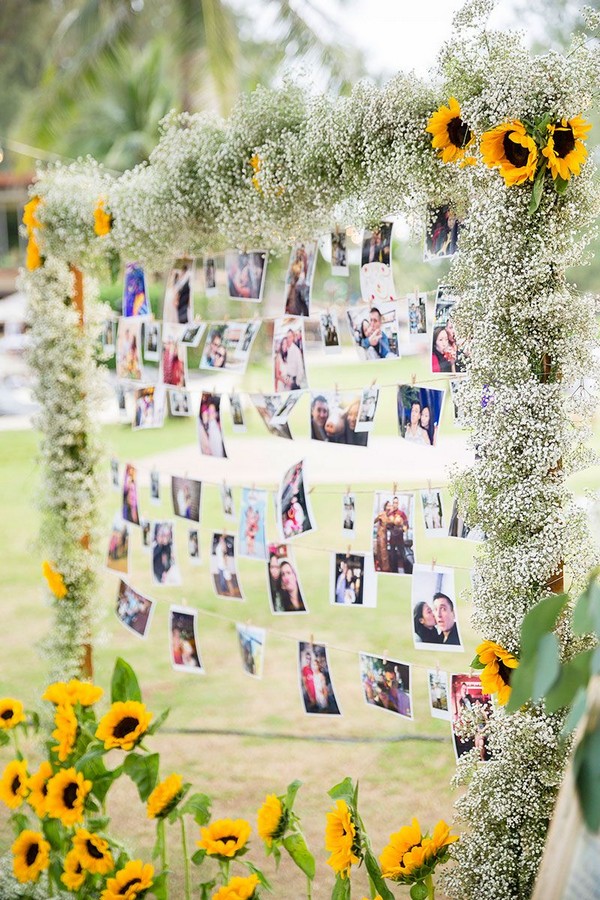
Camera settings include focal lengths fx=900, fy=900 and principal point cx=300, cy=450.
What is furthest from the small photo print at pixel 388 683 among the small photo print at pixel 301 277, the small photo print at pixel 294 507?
the small photo print at pixel 301 277

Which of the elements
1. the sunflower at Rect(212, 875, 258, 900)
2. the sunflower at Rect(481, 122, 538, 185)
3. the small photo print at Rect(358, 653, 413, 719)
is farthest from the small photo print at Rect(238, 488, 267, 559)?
the sunflower at Rect(481, 122, 538, 185)

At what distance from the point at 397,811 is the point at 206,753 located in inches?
37.2

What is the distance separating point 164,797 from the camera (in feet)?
8.09

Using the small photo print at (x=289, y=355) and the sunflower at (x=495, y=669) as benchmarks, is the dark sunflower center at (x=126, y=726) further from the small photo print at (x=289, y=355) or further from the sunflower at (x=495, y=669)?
the small photo print at (x=289, y=355)

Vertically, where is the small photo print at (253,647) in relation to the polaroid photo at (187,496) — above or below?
below

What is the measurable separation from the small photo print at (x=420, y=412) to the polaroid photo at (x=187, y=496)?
117cm

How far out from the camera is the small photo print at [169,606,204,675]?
12.3 ft

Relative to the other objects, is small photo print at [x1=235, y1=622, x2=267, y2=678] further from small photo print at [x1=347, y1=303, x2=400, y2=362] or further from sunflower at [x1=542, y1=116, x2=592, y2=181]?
sunflower at [x1=542, y1=116, x2=592, y2=181]

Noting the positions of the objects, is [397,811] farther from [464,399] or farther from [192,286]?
[192,286]

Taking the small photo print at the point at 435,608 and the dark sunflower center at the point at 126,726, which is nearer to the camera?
the dark sunflower center at the point at 126,726

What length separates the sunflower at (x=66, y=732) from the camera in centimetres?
270

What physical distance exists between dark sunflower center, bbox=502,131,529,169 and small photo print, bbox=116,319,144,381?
84.7 inches

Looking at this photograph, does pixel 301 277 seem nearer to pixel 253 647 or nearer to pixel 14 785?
pixel 253 647

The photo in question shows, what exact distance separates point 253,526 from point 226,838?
4.77ft
